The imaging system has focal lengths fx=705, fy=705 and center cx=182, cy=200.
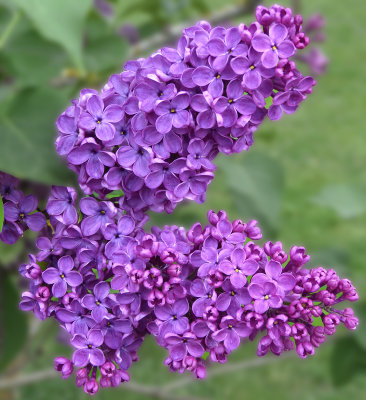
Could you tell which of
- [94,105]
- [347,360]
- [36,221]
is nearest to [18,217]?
[36,221]

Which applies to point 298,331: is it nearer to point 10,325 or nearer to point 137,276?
point 137,276

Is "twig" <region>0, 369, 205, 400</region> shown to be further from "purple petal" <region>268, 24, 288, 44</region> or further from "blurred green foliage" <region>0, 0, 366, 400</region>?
"purple petal" <region>268, 24, 288, 44</region>

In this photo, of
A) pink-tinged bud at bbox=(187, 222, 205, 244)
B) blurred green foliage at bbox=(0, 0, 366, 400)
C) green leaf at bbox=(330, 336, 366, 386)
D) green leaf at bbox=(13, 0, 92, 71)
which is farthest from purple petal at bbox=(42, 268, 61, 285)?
green leaf at bbox=(330, 336, 366, 386)

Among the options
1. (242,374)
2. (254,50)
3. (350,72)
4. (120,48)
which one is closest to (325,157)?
(350,72)

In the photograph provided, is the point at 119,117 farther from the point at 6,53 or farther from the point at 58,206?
the point at 6,53

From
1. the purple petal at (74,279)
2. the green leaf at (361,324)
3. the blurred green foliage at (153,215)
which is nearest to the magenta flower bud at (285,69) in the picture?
the purple petal at (74,279)

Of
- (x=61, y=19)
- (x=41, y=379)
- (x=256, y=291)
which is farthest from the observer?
(x=41, y=379)

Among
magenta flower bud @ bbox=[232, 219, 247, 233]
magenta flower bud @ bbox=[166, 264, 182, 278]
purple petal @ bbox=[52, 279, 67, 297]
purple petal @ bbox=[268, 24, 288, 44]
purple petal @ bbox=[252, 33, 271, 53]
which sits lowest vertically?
purple petal @ bbox=[52, 279, 67, 297]
